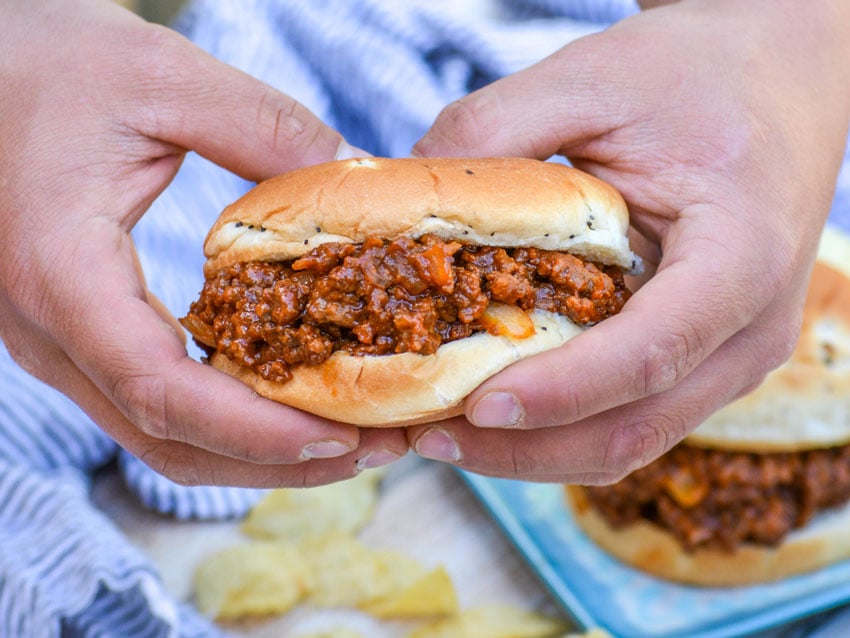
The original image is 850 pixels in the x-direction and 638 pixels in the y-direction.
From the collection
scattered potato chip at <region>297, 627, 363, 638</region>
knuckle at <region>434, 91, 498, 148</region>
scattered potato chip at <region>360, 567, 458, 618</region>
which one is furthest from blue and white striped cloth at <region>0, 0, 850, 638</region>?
knuckle at <region>434, 91, 498, 148</region>

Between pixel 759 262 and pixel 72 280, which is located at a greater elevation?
pixel 72 280

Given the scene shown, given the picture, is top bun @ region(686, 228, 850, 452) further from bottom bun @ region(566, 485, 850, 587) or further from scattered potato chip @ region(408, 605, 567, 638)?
scattered potato chip @ region(408, 605, 567, 638)

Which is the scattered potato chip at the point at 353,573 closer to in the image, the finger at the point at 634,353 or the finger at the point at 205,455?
the finger at the point at 205,455

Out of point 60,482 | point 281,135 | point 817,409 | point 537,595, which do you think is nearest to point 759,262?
point 281,135

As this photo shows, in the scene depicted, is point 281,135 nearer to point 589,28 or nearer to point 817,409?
point 817,409

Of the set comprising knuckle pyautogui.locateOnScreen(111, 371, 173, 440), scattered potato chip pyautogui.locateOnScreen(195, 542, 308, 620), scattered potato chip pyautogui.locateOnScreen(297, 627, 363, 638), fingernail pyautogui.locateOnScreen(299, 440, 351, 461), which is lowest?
scattered potato chip pyautogui.locateOnScreen(297, 627, 363, 638)

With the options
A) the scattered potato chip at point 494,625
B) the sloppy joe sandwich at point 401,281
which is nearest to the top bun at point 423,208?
the sloppy joe sandwich at point 401,281
